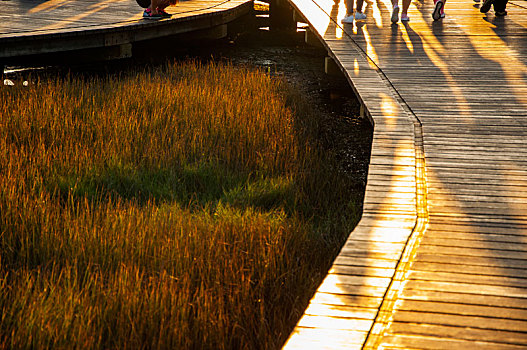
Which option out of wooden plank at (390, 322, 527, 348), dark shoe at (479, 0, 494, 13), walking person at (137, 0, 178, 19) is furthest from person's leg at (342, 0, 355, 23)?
wooden plank at (390, 322, 527, 348)

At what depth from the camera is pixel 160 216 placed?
406 centimetres

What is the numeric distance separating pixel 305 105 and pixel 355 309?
507 centimetres

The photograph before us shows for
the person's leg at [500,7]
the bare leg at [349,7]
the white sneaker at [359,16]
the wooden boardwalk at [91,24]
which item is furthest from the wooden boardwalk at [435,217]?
the wooden boardwalk at [91,24]

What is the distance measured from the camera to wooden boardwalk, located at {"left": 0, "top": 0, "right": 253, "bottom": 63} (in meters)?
7.38

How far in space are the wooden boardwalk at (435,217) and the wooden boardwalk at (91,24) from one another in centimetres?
282

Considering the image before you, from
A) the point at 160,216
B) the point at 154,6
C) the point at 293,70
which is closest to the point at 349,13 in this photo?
the point at 293,70

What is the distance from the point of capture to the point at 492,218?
3.35 m

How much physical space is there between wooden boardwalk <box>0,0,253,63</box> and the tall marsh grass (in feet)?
2.33

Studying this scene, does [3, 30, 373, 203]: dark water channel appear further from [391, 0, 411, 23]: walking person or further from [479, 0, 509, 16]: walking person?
[479, 0, 509, 16]: walking person

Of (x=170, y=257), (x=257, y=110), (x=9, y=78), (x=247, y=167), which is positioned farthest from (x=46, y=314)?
(x=9, y=78)

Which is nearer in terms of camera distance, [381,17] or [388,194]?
[388,194]

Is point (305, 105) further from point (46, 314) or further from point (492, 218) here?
point (46, 314)

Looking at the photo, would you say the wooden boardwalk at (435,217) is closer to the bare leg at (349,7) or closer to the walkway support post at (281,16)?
the bare leg at (349,7)

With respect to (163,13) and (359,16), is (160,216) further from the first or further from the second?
(359,16)
